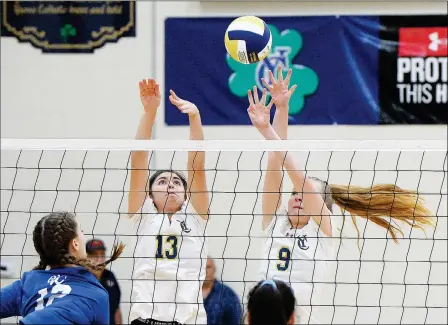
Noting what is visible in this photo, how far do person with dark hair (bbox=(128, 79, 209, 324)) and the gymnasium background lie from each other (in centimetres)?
321

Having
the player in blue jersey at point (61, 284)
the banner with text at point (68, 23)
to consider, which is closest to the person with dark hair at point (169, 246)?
the player in blue jersey at point (61, 284)

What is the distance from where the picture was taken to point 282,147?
5.68m

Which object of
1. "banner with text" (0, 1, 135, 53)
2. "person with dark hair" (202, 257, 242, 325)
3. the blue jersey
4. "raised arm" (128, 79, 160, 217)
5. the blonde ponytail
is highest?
"banner with text" (0, 1, 135, 53)

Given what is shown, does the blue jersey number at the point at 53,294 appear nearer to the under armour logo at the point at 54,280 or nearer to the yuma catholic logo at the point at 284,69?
the under armour logo at the point at 54,280

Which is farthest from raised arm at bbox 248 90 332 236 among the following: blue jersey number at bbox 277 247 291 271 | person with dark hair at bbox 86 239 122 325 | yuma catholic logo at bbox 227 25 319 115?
yuma catholic logo at bbox 227 25 319 115

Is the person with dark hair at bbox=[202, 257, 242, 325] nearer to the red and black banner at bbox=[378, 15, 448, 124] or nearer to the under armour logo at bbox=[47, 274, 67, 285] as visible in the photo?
the red and black banner at bbox=[378, 15, 448, 124]

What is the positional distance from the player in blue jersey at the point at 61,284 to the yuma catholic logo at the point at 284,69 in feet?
16.4

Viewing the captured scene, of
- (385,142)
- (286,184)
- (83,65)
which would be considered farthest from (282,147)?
(83,65)

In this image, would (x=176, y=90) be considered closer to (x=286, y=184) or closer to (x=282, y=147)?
(x=286, y=184)

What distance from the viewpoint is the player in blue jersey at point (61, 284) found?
4.29 metres

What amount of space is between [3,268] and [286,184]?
298 cm

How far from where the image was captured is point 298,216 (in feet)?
18.9

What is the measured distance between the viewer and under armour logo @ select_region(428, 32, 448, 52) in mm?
9227

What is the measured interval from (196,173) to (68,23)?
423 centimetres
